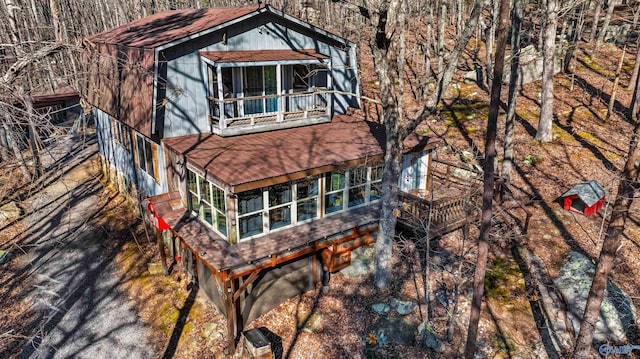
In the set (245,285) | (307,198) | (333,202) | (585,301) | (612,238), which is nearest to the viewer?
(612,238)

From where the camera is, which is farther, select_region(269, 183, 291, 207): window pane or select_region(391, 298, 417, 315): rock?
select_region(269, 183, 291, 207): window pane

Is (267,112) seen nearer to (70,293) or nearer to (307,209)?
(307,209)

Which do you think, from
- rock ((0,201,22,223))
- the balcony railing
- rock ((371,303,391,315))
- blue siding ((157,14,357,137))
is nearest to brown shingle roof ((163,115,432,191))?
the balcony railing

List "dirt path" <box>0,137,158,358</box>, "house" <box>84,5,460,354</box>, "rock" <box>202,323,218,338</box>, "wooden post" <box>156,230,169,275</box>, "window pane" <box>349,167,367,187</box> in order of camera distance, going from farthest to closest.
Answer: "wooden post" <box>156,230,169,275</box>
"window pane" <box>349,167,367,187</box>
"rock" <box>202,323,218,338</box>
"house" <box>84,5,460,354</box>
"dirt path" <box>0,137,158,358</box>

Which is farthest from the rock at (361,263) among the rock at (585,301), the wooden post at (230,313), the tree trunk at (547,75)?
the tree trunk at (547,75)

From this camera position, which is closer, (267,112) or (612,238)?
(612,238)

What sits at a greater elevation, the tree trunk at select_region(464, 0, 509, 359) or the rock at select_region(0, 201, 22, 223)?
the tree trunk at select_region(464, 0, 509, 359)

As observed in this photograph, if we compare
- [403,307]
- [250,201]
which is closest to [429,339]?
[403,307]

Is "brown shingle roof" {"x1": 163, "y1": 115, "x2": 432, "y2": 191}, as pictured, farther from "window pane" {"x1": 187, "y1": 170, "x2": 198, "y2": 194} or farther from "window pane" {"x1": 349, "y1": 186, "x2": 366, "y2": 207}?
"window pane" {"x1": 349, "y1": 186, "x2": 366, "y2": 207}

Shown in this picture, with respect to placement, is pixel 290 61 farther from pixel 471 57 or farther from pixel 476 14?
pixel 471 57
